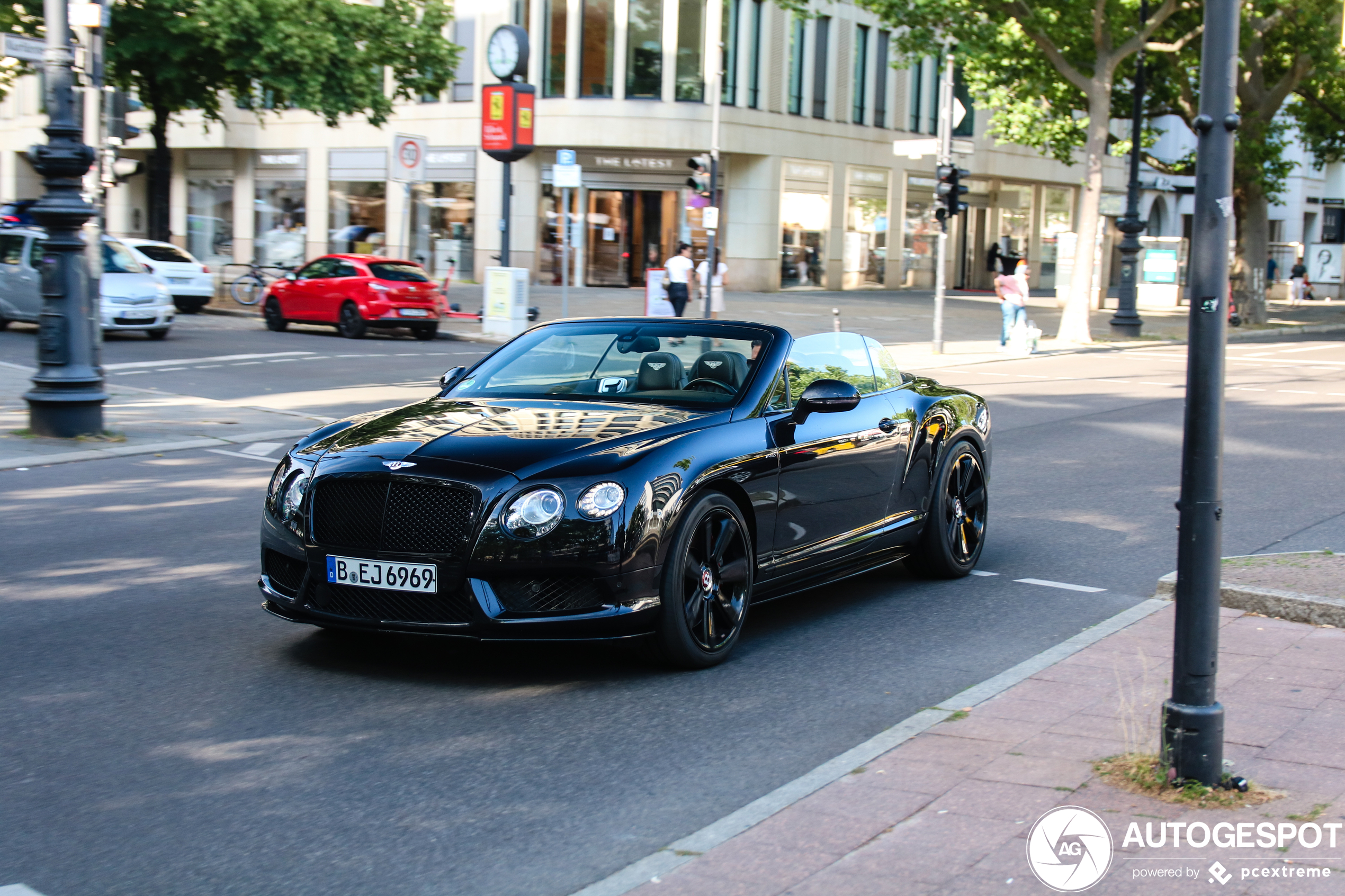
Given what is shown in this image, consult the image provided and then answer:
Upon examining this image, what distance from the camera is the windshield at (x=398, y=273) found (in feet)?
86.6

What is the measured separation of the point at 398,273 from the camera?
26.5m

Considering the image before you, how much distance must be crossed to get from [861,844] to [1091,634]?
2.74 m

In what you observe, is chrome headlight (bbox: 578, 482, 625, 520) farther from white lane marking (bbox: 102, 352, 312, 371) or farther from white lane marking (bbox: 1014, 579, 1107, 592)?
white lane marking (bbox: 102, 352, 312, 371)

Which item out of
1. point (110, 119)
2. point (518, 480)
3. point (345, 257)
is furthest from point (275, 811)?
point (345, 257)

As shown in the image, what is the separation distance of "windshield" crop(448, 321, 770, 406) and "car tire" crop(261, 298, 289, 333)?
21407 millimetres

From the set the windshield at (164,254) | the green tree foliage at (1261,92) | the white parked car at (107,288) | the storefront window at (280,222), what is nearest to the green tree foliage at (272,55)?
the windshield at (164,254)

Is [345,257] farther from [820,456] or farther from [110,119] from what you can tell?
[820,456]

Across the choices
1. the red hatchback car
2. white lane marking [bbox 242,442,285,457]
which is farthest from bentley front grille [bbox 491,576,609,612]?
the red hatchback car

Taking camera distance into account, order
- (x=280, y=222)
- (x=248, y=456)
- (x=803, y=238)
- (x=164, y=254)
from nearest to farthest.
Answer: (x=248, y=456) → (x=164, y=254) → (x=803, y=238) → (x=280, y=222)

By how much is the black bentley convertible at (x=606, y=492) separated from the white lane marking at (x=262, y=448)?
557 cm

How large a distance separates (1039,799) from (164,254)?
2898cm

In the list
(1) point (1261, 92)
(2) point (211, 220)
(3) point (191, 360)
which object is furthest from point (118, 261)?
(2) point (211, 220)

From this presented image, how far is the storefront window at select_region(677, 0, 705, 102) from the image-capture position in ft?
138

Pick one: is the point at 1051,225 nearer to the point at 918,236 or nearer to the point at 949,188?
the point at 918,236
